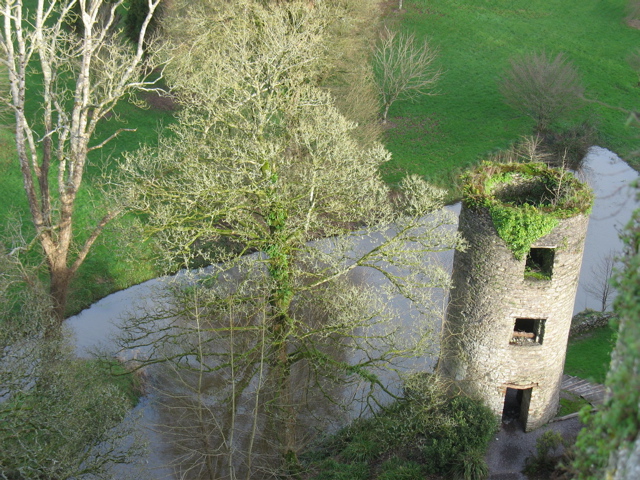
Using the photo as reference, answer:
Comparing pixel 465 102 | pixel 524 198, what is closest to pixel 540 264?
pixel 524 198

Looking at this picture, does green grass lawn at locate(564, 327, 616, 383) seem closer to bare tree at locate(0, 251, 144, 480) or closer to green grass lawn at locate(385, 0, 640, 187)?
green grass lawn at locate(385, 0, 640, 187)

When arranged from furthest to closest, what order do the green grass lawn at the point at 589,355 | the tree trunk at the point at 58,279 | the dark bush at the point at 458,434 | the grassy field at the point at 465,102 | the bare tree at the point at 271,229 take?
the grassy field at the point at 465,102 < the green grass lawn at the point at 589,355 < the tree trunk at the point at 58,279 < the dark bush at the point at 458,434 < the bare tree at the point at 271,229

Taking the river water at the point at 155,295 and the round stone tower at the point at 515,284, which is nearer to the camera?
the round stone tower at the point at 515,284

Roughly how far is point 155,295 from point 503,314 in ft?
26.9

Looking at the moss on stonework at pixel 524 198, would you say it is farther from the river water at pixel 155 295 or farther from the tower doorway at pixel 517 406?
the tower doorway at pixel 517 406

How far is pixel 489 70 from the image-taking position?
3734 cm

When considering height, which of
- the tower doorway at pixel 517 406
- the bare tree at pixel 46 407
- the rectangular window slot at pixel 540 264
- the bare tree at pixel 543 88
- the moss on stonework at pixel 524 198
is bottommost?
the bare tree at pixel 46 407

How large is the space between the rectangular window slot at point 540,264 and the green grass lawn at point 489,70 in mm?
13641

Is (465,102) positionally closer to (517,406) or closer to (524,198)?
(524,198)

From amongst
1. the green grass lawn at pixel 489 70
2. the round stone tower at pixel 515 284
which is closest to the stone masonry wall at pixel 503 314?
the round stone tower at pixel 515 284

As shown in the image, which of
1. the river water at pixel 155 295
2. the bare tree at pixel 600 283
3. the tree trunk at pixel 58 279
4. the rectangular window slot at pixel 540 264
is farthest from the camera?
the bare tree at pixel 600 283

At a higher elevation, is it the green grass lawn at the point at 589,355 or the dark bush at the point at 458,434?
the green grass lawn at the point at 589,355

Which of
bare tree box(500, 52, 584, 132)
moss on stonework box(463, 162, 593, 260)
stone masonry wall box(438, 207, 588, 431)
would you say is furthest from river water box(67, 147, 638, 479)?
bare tree box(500, 52, 584, 132)

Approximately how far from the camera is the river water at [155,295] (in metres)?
16.0
